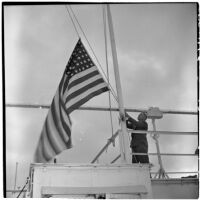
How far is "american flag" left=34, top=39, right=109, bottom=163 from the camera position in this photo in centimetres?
454

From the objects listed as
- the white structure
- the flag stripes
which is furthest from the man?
the white structure

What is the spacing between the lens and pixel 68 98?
198 inches

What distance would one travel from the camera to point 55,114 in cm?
483

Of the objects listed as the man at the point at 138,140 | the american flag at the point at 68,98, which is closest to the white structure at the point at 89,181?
the american flag at the point at 68,98

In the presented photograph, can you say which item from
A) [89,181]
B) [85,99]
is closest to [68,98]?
[85,99]

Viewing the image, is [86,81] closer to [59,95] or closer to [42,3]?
[59,95]

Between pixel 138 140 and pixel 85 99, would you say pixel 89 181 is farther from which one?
pixel 138 140

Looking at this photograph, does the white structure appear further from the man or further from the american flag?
the man

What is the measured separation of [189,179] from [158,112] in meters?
1.44

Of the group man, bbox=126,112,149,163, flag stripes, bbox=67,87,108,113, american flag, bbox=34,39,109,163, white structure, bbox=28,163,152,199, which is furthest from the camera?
man, bbox=126,112,149,163

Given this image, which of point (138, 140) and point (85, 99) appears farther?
point (138, 140)

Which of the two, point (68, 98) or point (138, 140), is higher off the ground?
point (68, 98)

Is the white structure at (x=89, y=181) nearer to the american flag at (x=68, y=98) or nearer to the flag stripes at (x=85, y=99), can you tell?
the american flag at (x=68, y=98)

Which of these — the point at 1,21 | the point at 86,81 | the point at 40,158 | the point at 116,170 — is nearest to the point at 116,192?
the point at 116,170
